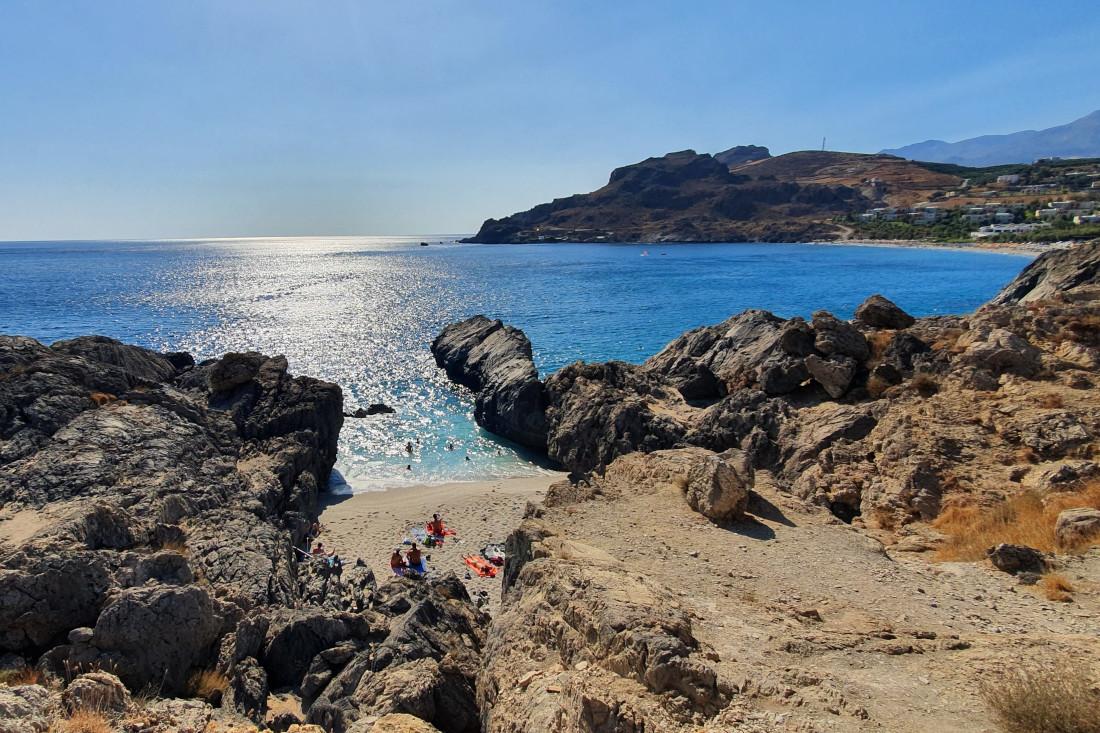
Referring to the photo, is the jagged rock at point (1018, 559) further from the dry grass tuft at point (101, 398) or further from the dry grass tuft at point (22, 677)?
the dry grass tuft at point (101, 398)

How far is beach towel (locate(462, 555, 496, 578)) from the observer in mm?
18953

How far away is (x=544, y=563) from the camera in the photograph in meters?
9.78

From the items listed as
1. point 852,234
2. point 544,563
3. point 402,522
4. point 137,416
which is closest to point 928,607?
point 544,563

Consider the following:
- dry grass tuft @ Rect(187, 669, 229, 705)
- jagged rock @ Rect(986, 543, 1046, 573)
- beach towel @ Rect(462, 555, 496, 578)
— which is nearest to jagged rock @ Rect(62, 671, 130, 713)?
dry grass tuft @ Rect(187, 669, 229, 705)

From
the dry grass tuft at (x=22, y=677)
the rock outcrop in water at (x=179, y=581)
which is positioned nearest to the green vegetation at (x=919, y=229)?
the rock outcrop in water at (x=179, y=581)

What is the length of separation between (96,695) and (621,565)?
743 cm

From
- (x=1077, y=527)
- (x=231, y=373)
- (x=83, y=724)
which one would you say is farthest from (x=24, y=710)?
(x=231, y=373)

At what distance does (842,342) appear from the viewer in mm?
21516

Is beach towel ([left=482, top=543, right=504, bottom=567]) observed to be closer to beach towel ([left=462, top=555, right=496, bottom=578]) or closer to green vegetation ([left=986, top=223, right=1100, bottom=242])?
beach towel ([left=462, top=555, right=496, bottom=578])

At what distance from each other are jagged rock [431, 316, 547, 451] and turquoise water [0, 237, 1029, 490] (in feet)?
3.83

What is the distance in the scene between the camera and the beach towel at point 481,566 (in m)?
19.0

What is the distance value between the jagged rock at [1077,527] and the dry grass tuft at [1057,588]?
1302mm

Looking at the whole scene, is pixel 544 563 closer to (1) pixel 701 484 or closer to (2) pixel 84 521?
(1) pixel 701 484

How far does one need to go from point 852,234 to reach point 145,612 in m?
197
